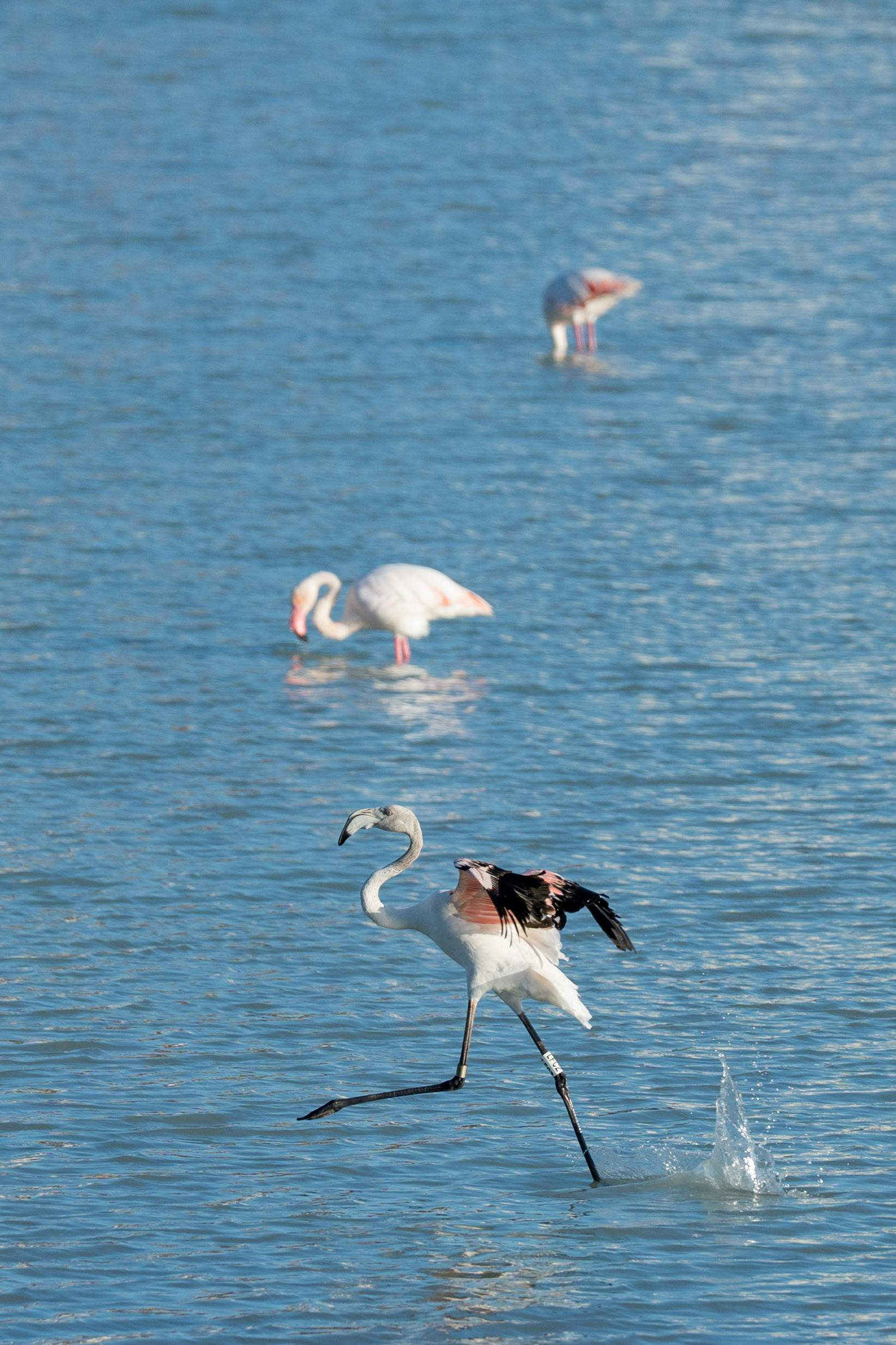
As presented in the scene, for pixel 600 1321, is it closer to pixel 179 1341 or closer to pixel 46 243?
pixel 179 1341

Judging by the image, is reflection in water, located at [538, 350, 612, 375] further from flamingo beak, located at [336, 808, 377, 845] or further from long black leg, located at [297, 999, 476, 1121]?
long black leg, located at [297, 999, 476, 1121]

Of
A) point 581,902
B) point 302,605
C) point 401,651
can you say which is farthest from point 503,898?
point 401,651

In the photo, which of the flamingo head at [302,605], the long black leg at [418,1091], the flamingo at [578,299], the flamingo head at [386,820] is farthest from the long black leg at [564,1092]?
the flamingo at [578,299]

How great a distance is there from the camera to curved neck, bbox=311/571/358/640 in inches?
545

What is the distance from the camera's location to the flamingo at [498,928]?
7633 mm

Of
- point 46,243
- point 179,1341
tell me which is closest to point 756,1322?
point 179,1341

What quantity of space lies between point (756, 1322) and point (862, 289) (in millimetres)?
16958

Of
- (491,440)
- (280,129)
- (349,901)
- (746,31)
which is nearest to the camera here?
(349,901)

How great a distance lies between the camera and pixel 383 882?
26.2 feet

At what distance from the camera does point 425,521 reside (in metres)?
16.0

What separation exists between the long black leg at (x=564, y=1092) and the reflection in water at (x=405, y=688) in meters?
4.65

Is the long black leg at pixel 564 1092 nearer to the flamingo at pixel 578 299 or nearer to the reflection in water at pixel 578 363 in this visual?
the reflection in water at pixel 578 363

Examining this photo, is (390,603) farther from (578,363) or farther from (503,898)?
(578,363)

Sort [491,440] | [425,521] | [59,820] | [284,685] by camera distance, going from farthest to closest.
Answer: [491,440] < [425,521] < [284,685] < [59,820]
